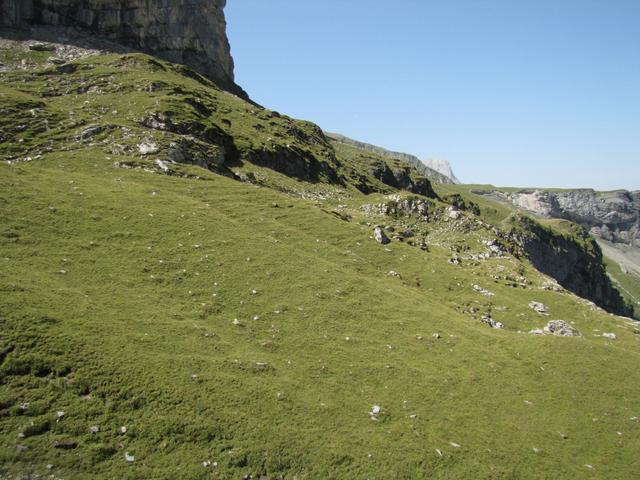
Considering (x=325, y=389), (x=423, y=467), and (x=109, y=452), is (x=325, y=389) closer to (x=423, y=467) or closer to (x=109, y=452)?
(x=423, y=467)

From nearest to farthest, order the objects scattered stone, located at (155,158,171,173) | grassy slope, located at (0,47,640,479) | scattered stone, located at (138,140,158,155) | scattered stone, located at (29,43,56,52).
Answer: grassy slope, located at (0,47,640,479)
scattered stone, located at (155,158,171,173)
scattered stone, located at (138,140,158,155)
scattered stone, located at (29,43,56,52)

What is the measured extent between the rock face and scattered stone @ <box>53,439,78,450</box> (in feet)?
386

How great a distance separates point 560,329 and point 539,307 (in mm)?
5610

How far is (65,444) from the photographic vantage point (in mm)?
17703

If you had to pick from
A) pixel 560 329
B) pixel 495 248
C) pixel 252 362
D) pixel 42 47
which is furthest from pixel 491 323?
pixel 42 47

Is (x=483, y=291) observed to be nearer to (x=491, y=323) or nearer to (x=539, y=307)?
(x=539, y=307)

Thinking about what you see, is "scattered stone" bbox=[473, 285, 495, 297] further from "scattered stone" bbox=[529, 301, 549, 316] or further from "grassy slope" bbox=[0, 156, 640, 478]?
"scattered stone" bbox=[529, 301, 549, 316]

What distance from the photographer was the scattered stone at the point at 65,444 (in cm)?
1759

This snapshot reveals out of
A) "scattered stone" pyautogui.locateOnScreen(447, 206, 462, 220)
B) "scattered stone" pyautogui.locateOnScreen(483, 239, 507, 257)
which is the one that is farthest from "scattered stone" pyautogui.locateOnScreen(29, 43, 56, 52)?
"scattered stone" pyautogui.locateOnScreen(483, 239, 507, 257)

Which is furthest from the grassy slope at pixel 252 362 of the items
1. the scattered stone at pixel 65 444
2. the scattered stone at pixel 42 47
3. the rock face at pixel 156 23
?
the rock face at pixel 156 23

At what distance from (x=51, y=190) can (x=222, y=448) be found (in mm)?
33844

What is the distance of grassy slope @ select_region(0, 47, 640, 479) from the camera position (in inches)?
→ 774

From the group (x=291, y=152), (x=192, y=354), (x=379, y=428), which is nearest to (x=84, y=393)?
(x=192, y=354)

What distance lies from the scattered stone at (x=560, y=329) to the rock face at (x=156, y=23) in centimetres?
12392
